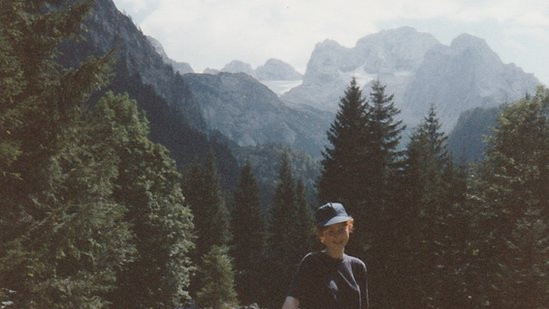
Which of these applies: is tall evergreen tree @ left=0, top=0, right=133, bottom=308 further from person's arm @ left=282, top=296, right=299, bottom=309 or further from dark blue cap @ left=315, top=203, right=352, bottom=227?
dark blue cap @ left=315, top=203, right=352, bottom=227

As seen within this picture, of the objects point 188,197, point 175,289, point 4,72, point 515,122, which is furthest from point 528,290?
point 188,197

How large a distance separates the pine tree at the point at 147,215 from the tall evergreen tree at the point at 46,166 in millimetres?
11954

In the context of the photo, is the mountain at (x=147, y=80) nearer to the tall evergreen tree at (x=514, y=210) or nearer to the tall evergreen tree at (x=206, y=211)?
the tall evergreen tree at (x=206, y=211)

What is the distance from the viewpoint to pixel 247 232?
51.3 metres

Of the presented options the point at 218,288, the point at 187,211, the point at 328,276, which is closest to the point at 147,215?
the point at 187,211

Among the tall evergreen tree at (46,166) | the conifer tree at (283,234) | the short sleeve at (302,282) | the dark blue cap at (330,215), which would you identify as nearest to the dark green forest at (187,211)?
the tall evergreen tree at (46,166)

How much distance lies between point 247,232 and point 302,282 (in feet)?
155

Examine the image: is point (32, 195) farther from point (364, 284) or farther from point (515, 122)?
point (515, 122)

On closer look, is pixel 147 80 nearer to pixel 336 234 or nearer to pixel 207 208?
pixel 207 208

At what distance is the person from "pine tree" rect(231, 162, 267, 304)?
4536cm

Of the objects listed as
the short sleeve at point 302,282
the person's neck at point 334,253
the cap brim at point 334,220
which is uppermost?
the cap brim at point 334,220

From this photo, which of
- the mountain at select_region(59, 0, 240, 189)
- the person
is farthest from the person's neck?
the mountain at select_region(59, 0, 240, 189)

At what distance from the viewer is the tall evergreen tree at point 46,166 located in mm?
10719

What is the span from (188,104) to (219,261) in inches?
6227
